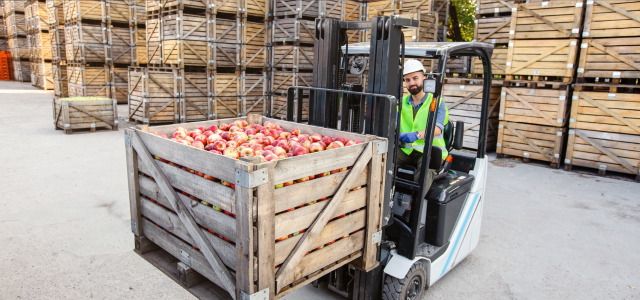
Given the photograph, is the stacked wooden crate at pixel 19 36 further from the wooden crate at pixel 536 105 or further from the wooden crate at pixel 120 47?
the wooden crate at pixel 536 105

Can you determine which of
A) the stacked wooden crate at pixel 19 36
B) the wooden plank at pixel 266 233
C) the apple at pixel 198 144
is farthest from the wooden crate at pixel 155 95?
the stacked wooden crate at pixel 19 36

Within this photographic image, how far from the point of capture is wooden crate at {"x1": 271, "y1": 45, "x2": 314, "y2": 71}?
1361cm

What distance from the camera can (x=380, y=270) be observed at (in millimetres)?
3678

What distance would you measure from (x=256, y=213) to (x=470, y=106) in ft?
31.6

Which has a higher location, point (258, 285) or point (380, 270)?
point (258, 285)

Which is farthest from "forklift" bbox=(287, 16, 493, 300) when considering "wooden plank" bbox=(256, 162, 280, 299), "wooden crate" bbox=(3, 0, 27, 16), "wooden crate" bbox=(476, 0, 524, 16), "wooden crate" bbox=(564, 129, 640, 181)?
"wooden crate" bbox=(3, 0, 27, 16)

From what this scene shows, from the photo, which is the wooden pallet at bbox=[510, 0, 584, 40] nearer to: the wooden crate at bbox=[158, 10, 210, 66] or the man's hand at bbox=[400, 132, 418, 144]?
the man's hand at bbox=[400, 132, 418, 144]

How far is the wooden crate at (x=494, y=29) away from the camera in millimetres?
10750

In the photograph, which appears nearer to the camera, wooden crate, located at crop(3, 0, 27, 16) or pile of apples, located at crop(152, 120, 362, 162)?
pile of apples, located at crop(152, 120, 362, 162)

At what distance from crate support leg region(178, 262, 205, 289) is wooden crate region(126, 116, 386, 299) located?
6 centimetres

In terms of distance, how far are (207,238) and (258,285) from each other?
0.49 meters

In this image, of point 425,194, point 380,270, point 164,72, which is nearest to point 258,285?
point 380,270

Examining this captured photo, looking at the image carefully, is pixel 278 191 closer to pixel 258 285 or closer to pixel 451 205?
pixel 258 285

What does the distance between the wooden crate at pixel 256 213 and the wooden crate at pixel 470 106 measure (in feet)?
27.2
